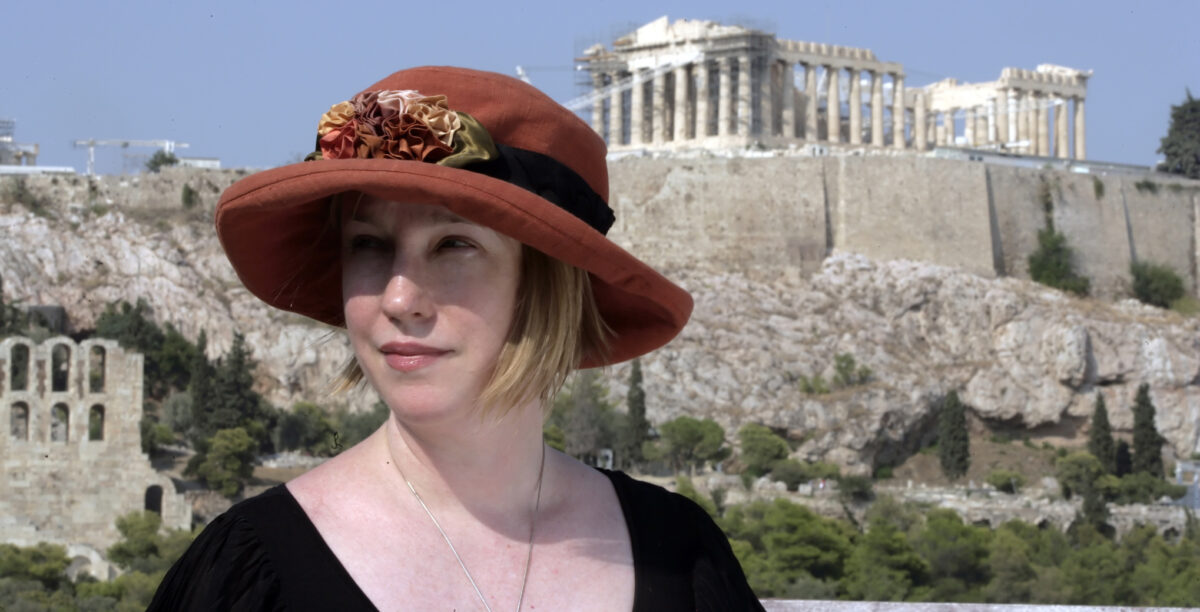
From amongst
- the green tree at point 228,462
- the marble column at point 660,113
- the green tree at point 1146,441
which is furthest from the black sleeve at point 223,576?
the marble column at point 660,113

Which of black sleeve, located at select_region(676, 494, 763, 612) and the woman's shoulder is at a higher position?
the woman's shoulder

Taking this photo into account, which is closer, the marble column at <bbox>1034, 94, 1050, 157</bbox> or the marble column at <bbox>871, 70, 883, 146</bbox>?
the marble column at <bbox>871, 70, 883, 146</bbox>

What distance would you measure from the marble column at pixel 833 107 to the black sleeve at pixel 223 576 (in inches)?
1202

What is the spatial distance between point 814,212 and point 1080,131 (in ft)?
43.7

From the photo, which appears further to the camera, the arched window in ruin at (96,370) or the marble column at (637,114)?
the marble column at (637,114)

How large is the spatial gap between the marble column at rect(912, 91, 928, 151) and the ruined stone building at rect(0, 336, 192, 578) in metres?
18.5

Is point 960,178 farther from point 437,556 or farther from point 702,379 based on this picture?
point 437,556

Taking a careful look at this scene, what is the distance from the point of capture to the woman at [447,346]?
1.28 m

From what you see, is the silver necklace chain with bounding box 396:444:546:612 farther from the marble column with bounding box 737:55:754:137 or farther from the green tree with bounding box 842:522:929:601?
the marble column with bounding box 737:55:754:137

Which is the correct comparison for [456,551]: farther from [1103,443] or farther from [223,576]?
[1103,443]

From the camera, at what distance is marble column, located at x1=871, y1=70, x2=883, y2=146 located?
3219 cm

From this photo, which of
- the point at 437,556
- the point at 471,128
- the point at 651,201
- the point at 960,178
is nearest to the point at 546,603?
the point at 437,556

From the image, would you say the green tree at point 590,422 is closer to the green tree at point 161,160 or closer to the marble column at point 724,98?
the marble column at point 724,98

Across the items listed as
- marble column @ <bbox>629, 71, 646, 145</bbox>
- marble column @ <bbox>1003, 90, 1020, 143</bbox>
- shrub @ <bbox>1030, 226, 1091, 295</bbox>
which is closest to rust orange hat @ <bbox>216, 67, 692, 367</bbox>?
shrub @ <bbox>1030, 226, 1091, 295</bbox>
